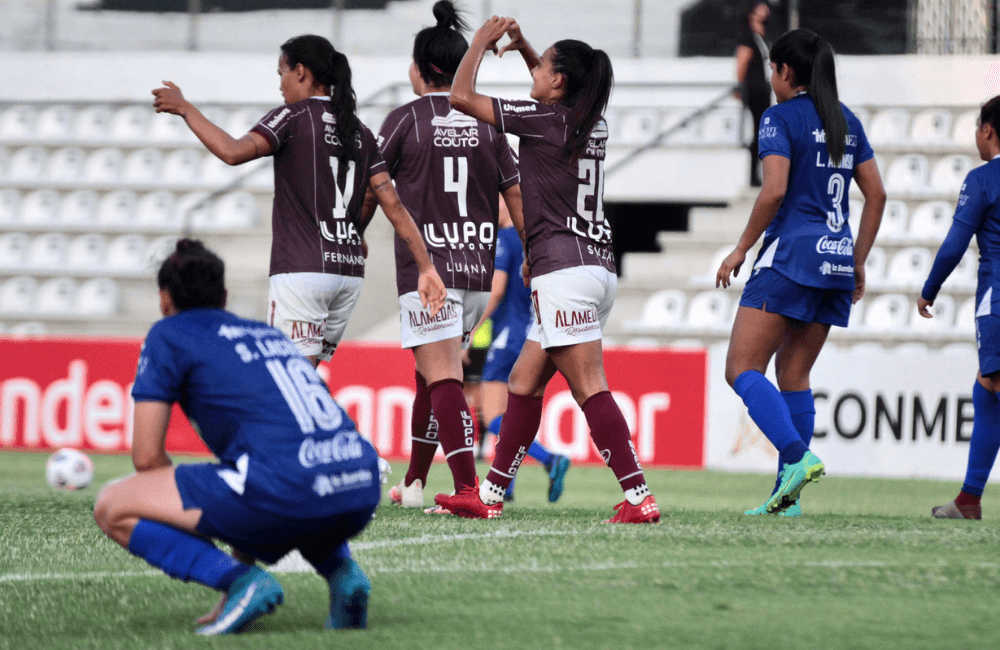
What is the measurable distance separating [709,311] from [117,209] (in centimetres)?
789

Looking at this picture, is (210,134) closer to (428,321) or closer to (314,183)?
(314,183)

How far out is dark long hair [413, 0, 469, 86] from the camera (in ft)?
18.1

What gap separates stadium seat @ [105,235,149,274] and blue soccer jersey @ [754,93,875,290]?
11617 millimetres

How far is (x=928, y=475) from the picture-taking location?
10.1 m

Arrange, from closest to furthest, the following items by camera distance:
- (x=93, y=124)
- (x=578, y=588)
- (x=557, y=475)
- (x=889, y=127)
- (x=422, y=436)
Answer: (x=578, y=588)
(x=422, y=436)
(x=557, y=475)
(x=889, y=127)
(x=93, y=124)

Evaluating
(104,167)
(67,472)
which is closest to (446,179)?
(67,472)

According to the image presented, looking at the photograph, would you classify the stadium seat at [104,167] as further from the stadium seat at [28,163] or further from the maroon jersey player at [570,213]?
the maroon jersey player at [570,213]

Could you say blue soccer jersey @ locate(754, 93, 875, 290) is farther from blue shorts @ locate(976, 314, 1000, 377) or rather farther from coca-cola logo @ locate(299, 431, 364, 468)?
coca-cola logo @ locate(299, 431, 364, 468)

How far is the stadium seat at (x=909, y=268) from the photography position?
1352 centimetres

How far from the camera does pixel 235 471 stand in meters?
2.94

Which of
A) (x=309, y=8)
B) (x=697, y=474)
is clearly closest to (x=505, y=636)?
(x=697, y=474)

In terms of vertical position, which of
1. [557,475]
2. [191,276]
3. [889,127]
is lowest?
[557,475]

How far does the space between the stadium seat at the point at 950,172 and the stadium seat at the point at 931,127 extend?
517 mm

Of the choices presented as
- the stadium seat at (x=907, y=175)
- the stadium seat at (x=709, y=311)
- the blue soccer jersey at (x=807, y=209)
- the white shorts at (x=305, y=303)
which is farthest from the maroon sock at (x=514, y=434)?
the stadium seat at (x=907, y=175)
